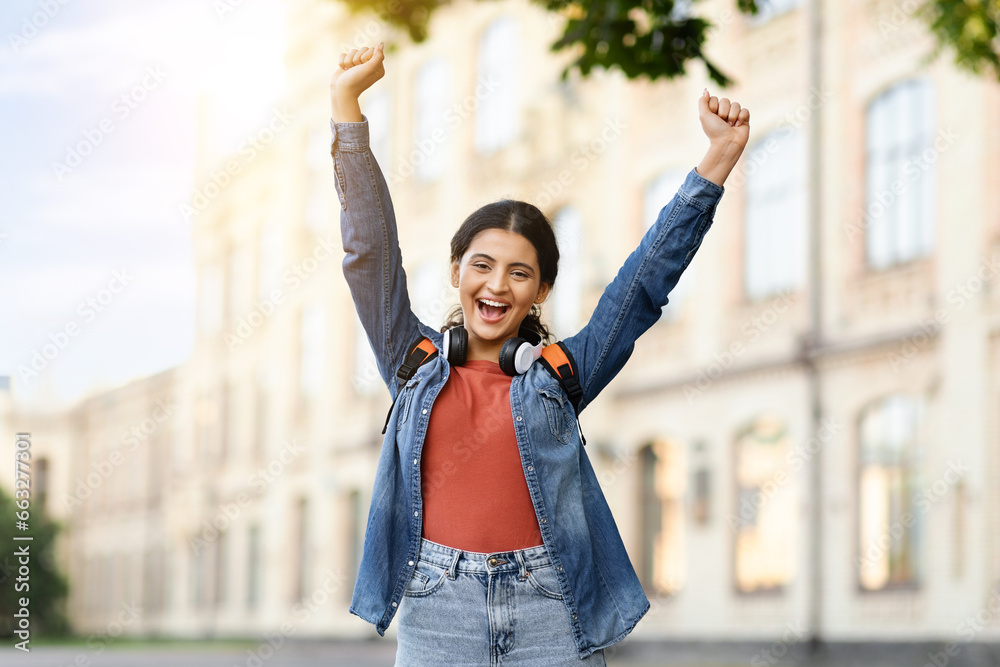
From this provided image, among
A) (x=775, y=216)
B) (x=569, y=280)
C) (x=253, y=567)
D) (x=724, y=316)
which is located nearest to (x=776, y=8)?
(x=775, y=216)

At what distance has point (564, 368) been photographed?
2617mm

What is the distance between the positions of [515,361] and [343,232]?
46 centimetres

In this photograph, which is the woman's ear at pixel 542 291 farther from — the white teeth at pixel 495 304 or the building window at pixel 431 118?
the building window at pixel 431 118

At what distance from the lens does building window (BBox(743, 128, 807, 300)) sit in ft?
52.3

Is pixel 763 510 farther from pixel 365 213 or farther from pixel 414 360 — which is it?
pixel 365 213

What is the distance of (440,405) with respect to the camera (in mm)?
2555

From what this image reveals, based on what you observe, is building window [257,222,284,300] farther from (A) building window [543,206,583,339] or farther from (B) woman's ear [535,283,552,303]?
(B) woman's ear [535,283,552,303]

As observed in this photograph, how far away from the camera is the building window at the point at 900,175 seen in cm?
1411

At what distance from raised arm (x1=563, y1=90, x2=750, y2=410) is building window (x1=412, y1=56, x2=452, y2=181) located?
65.1 feet

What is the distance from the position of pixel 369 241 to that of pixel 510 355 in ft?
1.26

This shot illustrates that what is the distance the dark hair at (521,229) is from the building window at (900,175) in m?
12.1

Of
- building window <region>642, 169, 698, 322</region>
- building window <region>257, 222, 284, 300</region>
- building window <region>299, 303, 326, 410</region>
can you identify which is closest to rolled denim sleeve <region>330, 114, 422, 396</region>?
building window <region>642, 169, 698, 322</region>

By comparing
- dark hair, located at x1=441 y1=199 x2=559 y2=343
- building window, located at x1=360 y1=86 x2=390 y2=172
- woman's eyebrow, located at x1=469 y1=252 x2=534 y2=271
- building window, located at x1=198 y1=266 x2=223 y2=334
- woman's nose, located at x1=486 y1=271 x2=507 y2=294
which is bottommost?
woman's nose, located at x1=486 y1=271 x2=507 y2=294

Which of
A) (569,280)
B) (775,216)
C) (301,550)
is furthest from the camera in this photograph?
(301,550)
